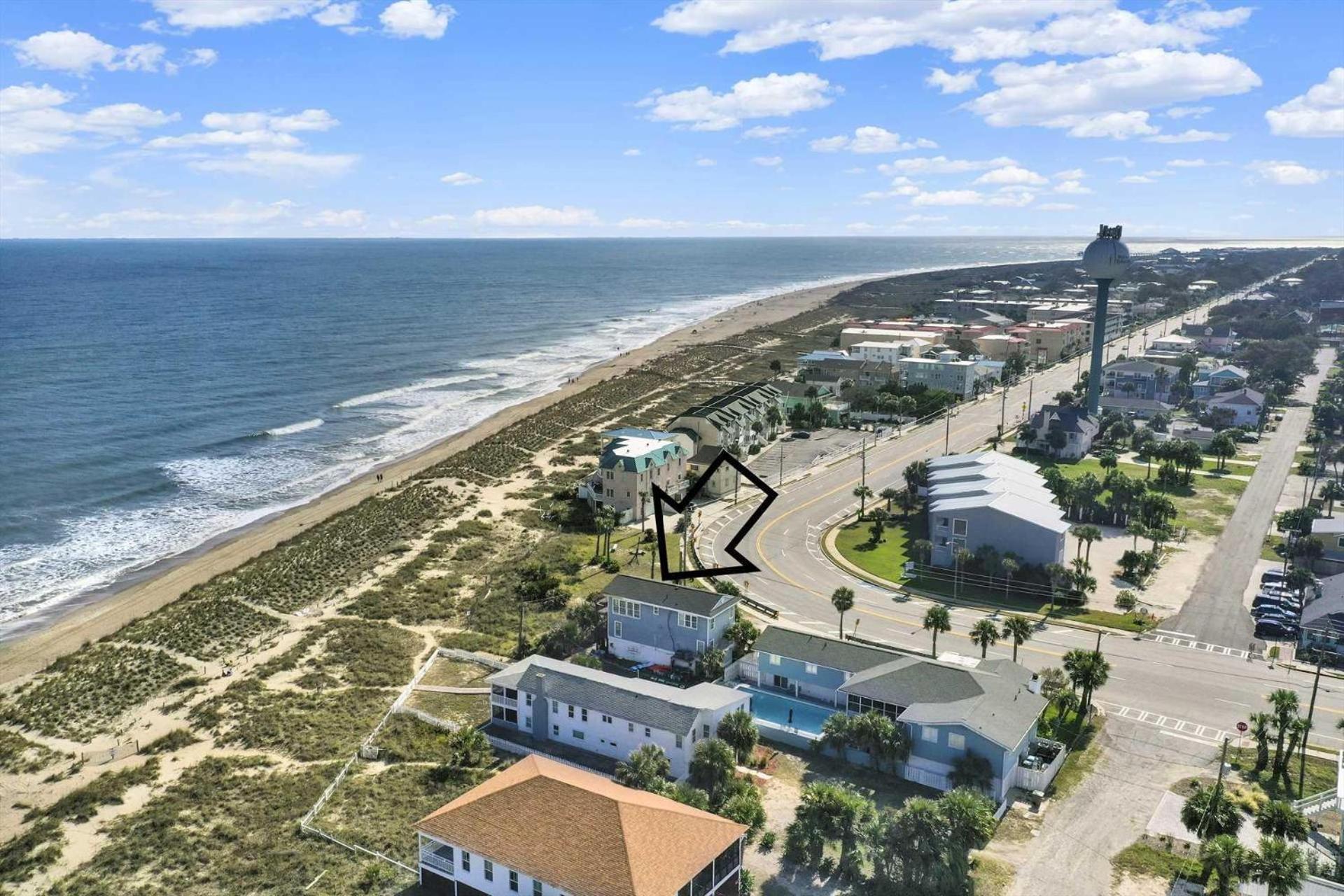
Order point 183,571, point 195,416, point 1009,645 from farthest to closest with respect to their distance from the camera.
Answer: point 195,416
point 183,571
point 1009,645

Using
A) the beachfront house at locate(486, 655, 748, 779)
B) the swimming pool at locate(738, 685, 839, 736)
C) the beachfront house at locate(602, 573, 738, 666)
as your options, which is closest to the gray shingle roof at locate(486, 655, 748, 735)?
the beachfront house at locate(486, 655, 748, 779)

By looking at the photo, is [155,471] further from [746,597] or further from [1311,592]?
[1311,592]

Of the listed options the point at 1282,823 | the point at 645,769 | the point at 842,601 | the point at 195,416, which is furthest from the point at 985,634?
the point at 195,416

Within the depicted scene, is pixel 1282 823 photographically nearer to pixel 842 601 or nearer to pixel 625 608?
pixel 842 601

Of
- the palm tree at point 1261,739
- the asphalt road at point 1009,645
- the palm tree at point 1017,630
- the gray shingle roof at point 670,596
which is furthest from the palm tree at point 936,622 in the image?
the palm tree at point 1261,739

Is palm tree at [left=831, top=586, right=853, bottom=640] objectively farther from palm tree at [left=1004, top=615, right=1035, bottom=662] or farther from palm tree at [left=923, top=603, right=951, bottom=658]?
palm tree at [left=1004, top=615, right=1035, bottom=662]

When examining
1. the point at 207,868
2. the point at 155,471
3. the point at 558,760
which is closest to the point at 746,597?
the point at 558,760

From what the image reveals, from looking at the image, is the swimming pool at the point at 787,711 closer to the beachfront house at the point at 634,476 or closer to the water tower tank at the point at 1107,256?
the beachfront house at the point at 634,476
